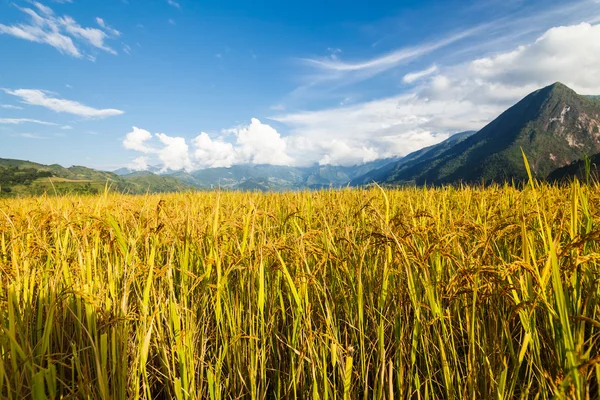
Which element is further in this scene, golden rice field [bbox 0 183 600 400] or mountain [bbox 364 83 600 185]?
mountain [bbox 364 83 600 185]

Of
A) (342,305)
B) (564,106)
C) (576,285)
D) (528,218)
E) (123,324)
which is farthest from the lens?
(564,106)

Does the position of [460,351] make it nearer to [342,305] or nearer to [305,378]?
[342,305]

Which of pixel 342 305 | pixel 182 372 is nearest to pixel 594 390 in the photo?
pixel 342 305

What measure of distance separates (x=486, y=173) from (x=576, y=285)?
160936mm

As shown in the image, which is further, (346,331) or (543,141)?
(543,141)

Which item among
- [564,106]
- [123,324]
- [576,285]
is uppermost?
[564,106]

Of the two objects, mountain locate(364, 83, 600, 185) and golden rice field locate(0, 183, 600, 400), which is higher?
mountain locate(364, 83, 600, 185)

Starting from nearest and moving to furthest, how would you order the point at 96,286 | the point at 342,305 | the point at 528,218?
the point at 96,286 → the point at 342,305 → the point at 528,218

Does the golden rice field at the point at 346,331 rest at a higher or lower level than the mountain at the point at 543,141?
lower

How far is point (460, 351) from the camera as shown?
182 centimetres

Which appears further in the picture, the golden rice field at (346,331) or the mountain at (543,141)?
the mountain at (543,141)

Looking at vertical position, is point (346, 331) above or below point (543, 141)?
below

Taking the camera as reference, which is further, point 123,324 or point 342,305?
point 342,305

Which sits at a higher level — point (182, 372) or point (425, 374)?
point (182, 372)
